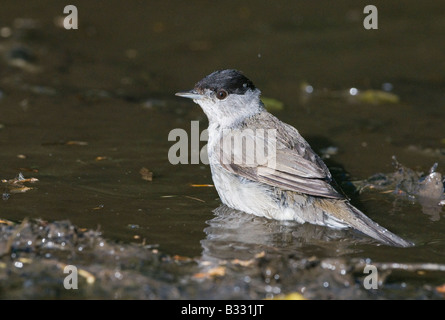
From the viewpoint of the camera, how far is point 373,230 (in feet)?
18.0

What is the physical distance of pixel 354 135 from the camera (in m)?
8.19

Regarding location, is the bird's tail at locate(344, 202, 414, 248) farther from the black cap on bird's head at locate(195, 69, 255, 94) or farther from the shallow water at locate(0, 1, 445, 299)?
the black cap on bird's head at locate(195, 69, 255, 94)

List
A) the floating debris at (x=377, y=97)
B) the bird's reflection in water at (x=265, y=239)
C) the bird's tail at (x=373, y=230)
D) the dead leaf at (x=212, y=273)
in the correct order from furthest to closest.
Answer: the floating debris at (x=377, y=97) → the bird's tail at (x=373, y=230) → the bird's reflection in water at (x=265, y=239) → the dead leaf at (x=212, y=273)

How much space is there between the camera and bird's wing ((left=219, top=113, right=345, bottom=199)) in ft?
19.3

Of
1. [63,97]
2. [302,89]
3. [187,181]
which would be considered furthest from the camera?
[302,89]

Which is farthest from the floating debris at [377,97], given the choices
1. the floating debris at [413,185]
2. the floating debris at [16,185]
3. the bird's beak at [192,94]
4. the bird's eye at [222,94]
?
the floating debris at [16,185]

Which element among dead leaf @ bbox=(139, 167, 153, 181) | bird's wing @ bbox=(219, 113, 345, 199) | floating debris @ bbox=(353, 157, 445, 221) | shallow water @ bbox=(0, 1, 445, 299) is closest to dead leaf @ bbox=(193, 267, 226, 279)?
shallow water @ bbox=(0, 1, 445, 299)

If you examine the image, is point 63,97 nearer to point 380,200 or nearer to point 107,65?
point 107,65

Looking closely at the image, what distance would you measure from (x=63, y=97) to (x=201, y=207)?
11.4 ft

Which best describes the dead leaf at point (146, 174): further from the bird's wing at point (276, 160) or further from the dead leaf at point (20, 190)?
→ the dead leaf at point (20, 190)

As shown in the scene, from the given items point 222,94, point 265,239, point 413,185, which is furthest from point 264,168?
point 413,185

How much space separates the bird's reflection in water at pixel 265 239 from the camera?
528 cm
